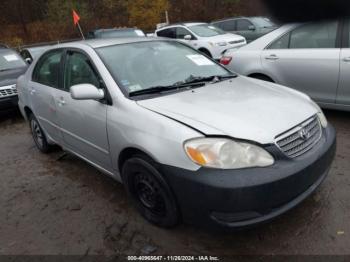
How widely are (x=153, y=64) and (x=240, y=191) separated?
167cm

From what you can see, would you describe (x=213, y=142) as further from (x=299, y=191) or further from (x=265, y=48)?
(x=265, y=48)

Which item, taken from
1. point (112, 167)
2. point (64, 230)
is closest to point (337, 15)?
point (112, 167)

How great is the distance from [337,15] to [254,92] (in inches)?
88.8

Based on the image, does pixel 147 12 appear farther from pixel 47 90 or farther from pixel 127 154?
pixel 127 154

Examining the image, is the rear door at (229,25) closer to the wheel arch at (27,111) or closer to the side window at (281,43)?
the side window at (281,43)

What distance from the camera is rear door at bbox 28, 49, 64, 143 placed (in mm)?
3879

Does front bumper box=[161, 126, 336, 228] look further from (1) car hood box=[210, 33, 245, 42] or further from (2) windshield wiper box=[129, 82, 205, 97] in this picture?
(1) car hood box=[210, 33, 245, 42]

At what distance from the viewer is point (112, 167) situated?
312 centimetres

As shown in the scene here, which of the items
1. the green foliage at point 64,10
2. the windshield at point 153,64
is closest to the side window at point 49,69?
the windshield at point 153,64

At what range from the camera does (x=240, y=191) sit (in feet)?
7.17

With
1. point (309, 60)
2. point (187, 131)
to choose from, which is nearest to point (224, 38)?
point (309, 60)

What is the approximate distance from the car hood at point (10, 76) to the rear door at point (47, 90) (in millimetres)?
2848

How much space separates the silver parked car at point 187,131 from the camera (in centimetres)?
228

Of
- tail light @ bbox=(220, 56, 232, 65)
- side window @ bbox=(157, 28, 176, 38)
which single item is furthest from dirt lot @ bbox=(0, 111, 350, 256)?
side window @ bbox=(157, 28, 176, 38)
